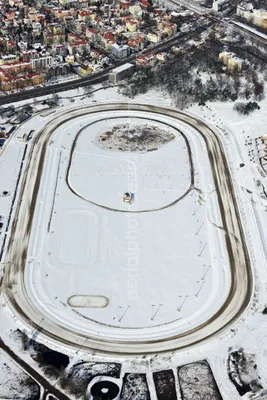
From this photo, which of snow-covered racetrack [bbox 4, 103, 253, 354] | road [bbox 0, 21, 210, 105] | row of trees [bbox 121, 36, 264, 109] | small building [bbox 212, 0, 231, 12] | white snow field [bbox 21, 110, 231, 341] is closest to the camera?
snow-covered racetrack [bbox 4, 103, 253, 354]

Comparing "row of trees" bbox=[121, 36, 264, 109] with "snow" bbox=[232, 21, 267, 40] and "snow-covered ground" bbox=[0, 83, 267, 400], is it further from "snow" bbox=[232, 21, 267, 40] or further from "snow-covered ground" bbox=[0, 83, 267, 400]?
"snow" bbox=[232, 21, 267, 40]

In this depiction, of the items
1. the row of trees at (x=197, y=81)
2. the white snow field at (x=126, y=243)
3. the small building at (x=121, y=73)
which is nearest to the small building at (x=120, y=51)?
the small building at (x=121, y=73)

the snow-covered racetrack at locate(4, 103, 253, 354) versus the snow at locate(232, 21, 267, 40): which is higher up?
the snow at locate(232, 21, 267, 40)

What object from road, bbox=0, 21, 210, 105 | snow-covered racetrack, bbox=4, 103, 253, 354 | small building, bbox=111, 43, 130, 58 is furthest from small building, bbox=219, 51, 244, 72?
snow-covered racetrack, bbox=4, 103, 253, 354

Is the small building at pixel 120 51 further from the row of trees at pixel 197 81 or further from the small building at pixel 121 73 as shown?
the row of trees at pixel 197 81

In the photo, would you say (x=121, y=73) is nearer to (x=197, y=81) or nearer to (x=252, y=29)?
(x=197, y=81)

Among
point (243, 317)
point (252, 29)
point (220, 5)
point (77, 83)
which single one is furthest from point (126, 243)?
point (220, 5)

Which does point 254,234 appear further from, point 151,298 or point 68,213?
point 68,213
